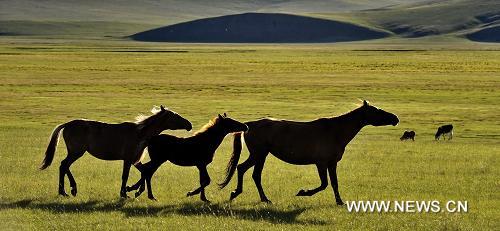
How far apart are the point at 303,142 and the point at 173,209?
254 cm

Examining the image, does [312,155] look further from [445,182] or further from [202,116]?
[202,116]

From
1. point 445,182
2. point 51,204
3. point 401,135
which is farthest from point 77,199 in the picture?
point 401,135

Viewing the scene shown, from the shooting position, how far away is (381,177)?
56.3ft

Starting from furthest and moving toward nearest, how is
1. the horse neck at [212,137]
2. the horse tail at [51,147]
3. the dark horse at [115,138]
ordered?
1. the horse tail at [51,147]
2. the dark horse at [115,138]
3. the horse neck at [212,137]

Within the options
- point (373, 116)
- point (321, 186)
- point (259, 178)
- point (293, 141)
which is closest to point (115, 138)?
point (259, 178)

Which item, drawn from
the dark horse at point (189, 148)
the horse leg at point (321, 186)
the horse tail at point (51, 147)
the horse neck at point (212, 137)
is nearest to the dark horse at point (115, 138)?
the dark horse at point (189, 148)

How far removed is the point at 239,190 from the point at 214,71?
68.9 metres

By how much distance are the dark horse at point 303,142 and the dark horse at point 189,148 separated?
45 cm

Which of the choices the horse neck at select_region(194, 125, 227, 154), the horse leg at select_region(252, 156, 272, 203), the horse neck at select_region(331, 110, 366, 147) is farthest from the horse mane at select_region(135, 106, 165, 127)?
the horse neck at select_region(331, 110, 366, 147)

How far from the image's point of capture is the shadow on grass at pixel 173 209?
11.9m

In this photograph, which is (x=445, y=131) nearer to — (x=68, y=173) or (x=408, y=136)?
(x=408, y=136)

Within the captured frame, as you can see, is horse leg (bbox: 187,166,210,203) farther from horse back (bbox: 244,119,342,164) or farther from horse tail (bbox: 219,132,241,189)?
horse back (bbox: 244,119,342,164)

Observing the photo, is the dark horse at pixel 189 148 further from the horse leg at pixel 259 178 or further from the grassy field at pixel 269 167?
the horse leg at pixel 259 178

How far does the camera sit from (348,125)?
44.4 ft
